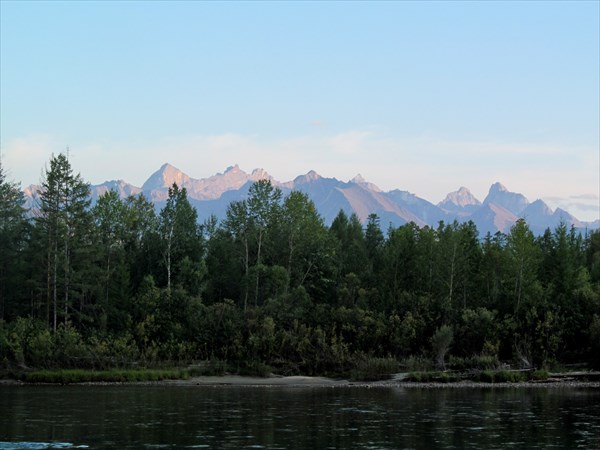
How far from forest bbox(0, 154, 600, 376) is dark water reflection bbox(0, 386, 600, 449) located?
568 inches

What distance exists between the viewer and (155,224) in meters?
101

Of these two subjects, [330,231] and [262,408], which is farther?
[330,231]

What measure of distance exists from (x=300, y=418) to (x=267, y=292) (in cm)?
4830

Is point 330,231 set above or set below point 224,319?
above

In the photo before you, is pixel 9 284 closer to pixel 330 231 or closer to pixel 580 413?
pixel 330 231

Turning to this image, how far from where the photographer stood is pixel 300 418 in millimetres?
47719

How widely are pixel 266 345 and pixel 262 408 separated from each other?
29.6m

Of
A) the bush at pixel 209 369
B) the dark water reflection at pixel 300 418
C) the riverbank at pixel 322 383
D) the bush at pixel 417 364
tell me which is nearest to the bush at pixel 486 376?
the riverbank at pixel 322 383

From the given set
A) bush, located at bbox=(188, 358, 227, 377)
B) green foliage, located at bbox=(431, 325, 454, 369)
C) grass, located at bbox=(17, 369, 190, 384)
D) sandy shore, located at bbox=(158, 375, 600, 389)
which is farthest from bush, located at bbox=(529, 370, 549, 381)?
grass, located at bbox=(17, 369, 190, 384)

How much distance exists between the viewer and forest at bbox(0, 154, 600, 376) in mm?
82188

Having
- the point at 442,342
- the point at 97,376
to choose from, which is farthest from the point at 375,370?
the point at 97,376

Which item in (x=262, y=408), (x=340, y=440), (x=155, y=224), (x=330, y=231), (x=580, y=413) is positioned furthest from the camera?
(x=330, y=231)

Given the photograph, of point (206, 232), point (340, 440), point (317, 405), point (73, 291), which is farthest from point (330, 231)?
point (340, 440)

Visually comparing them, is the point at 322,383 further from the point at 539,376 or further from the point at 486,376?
the point at 539,376
